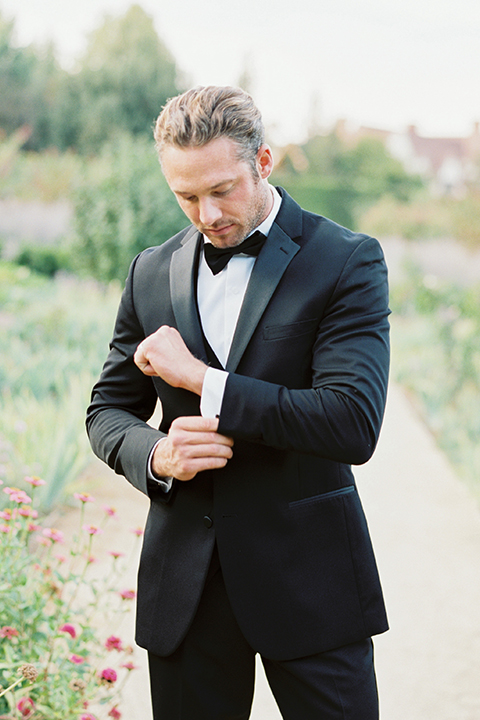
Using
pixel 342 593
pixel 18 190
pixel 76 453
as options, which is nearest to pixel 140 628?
pixel 342 593

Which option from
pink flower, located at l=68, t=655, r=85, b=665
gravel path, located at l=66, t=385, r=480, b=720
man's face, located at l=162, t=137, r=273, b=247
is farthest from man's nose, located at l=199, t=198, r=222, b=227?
gravel path, located at l=66, t=385, r=480, b=720

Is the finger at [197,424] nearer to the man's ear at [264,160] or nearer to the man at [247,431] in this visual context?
the man at [247,431]

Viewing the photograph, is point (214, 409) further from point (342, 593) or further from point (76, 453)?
point (76, 453)

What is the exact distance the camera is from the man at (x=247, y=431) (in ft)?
4.87

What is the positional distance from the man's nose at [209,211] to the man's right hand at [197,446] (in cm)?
41

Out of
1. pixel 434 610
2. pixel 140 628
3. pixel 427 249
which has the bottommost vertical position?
pixel 434 610

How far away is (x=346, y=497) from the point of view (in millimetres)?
1651

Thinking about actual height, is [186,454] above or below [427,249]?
below

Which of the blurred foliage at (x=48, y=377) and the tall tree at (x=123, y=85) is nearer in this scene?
the blurred foliage at (x=48, y=377)

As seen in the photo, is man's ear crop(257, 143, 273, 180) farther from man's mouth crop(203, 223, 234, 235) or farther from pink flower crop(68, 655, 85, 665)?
pink flower crop(68, 655, 85, 665)

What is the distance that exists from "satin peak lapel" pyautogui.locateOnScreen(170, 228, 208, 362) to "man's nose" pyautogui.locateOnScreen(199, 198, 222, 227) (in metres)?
0.18

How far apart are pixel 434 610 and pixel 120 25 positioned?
1211 inches

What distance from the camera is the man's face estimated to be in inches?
58.8

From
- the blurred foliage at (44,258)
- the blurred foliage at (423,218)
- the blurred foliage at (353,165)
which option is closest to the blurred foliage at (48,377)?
the blurred foliage at (44,258)
